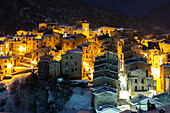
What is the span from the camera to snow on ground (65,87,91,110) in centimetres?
3141

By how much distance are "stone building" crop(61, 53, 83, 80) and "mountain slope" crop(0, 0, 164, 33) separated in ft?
180

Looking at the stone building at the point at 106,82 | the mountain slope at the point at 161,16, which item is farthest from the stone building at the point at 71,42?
the mountain slope at the point at 161,16

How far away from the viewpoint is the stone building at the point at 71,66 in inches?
1416

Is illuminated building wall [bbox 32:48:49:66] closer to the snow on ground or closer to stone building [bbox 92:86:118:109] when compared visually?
the snow on ground

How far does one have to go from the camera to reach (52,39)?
47.4 meters

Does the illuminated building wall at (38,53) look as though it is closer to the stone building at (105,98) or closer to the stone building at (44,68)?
the stone building at (44,68)

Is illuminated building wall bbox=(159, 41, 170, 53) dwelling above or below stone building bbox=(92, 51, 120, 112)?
above

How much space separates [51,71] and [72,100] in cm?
689

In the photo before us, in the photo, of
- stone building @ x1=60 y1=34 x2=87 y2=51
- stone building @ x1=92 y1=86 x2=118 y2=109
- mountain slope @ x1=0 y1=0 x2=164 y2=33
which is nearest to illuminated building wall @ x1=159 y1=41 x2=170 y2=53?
stone building @ x1=60 y1=34 x2=87 y2=51

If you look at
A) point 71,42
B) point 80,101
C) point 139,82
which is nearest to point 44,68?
point 80,101

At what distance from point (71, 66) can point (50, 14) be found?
7387 centimetres

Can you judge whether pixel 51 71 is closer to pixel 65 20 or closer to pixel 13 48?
pixel 13 48

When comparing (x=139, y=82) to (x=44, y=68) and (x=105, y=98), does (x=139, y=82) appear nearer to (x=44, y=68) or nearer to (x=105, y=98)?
(x=105, y=98)

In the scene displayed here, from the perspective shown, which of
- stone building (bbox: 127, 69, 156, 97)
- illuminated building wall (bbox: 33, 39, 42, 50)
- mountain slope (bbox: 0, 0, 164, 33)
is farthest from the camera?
mountain slope (bbox: 0, 0, 164, 33)
